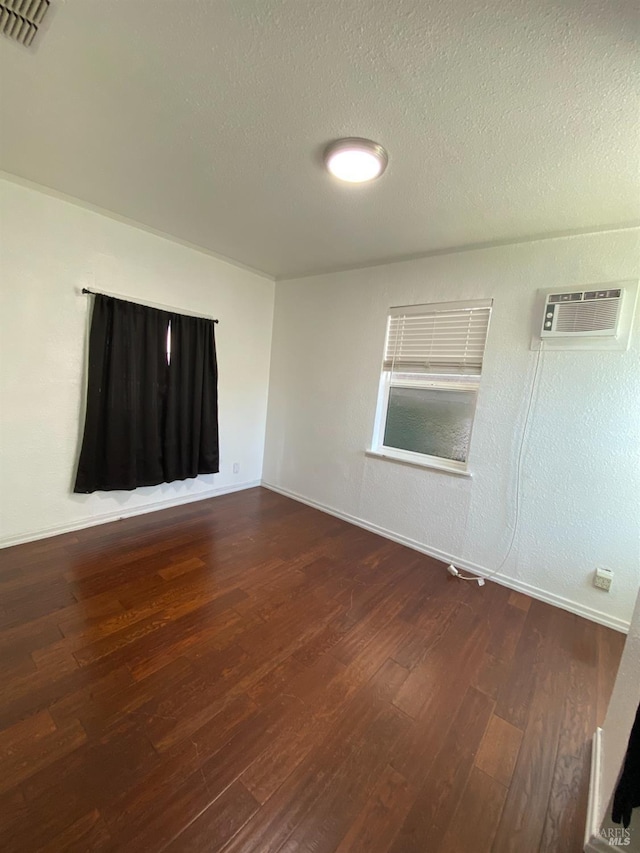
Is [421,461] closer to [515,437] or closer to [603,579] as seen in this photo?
[515,437]

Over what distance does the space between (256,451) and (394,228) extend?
2741 mm

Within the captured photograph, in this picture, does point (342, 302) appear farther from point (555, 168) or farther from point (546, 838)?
point (546, 838)

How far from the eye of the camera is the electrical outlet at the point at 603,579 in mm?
2035

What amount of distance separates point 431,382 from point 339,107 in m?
1.93

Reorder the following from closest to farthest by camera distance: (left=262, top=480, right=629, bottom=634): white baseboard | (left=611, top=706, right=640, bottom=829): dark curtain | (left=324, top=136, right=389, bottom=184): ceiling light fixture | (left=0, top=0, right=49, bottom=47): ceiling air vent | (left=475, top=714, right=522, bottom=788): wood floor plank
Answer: (left=611, top=706, right=640, bottom=829): dark curtain, (left=0, top=0, right=49, bottom=47): ceiling air vent, (left=475, top=714, right=522, bottom=788): wood floor plank, (left=324, top=136, right=389, bottom=184): ceiling light fixture, (left=262, top=480, right=629, bottom=634): white baseboard

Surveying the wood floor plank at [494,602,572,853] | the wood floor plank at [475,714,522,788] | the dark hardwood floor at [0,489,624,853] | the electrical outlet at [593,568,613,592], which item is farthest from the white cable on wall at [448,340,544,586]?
the wood floor plank at [475,714,522,788]

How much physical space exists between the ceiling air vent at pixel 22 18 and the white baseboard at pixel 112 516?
2.73 m

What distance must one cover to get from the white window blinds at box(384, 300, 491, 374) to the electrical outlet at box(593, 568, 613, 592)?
4.97 feet

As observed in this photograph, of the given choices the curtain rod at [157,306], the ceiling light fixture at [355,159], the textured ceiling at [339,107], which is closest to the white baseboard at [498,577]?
the curtain rod at [157,306]

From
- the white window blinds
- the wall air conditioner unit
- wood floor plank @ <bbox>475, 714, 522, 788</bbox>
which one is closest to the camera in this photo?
wood floor plank @ <bbox>475, 714, 522, 788</bbox>

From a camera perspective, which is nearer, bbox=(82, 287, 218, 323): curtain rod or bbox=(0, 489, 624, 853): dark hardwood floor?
bbox=(0, 489, 624, 853): dark hardwood floor

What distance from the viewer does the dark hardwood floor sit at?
1.01 m
